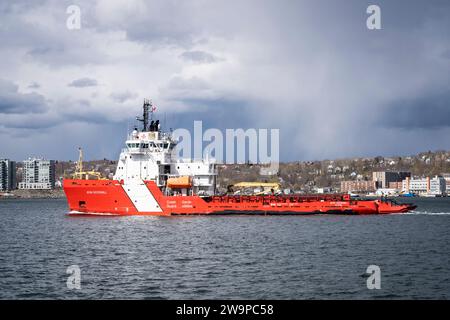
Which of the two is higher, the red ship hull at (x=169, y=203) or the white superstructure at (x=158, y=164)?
the white superstructure at (x=158, y=164)

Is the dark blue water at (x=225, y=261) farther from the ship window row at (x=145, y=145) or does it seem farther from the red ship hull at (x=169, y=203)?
the ship window row at (x=145, y=145)

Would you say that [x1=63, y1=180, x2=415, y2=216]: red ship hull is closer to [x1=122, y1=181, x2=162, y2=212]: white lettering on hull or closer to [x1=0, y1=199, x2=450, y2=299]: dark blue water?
[x1=122, y1=181, x2=162, y2=212]: white lettering on hull

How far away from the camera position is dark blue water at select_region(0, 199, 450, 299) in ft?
72.9

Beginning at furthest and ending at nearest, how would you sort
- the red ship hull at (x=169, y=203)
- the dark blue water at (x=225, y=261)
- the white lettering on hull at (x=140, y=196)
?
the red ship hull at (x=169, y=203) < the white lettering on hull at (x=140, y=196) < the dark blue water at (x=225, y=261)

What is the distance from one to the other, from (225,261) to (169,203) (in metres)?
23.2

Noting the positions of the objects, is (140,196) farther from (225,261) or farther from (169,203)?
(225,261)

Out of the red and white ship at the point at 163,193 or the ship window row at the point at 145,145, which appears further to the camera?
the ship window row at the point at 145,145

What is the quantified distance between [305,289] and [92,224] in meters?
30.6

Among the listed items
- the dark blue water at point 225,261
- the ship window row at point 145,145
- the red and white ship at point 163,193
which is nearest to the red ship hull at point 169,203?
the red and white ship at point 163,193

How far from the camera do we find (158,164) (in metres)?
52.8

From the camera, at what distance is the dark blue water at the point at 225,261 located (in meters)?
22.2

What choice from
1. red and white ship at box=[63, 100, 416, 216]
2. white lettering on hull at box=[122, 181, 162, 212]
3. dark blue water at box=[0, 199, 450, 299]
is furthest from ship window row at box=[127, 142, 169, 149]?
dark blue water at box=[0, 199, 450, 299]

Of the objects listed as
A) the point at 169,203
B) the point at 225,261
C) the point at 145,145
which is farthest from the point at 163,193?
the point at 225,261

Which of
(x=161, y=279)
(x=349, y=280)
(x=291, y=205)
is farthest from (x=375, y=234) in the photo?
(x=161, y=279)
